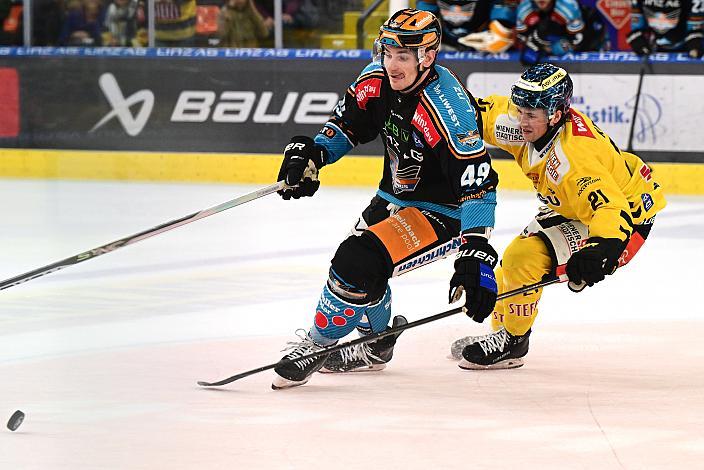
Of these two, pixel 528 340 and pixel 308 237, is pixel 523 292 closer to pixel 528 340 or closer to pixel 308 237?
pixel 528 340

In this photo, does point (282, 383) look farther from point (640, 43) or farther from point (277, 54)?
point (277, 54)

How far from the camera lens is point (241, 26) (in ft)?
37.7

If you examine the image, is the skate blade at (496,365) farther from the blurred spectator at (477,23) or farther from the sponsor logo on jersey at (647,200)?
the blurred spectator at (477,23)

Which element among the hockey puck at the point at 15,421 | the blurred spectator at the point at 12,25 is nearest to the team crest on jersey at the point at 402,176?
the hockey puck at the point at 15,421

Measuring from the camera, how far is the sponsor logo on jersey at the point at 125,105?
456 inches

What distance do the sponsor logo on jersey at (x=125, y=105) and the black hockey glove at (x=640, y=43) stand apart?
12.7 ft

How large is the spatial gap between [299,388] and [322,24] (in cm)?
705

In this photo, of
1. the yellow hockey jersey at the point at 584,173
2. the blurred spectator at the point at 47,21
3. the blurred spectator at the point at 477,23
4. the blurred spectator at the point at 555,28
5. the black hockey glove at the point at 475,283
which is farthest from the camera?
the blurred spectator at the point at 47,21

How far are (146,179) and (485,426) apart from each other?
7.60 metres

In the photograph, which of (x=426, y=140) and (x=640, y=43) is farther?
(x=640, y=43)

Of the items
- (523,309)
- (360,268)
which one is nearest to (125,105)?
(523,309)

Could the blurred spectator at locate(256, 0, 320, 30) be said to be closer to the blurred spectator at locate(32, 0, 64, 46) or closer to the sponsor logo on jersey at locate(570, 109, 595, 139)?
the blurred spectator at locate(32, 0, 64, 46)

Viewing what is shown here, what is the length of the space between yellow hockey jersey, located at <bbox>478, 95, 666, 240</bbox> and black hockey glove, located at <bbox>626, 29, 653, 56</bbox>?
550 cm

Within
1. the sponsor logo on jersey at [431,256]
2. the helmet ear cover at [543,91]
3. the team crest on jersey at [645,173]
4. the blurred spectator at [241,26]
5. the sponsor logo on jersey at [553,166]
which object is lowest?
the blurred spectator at [241,26]
